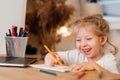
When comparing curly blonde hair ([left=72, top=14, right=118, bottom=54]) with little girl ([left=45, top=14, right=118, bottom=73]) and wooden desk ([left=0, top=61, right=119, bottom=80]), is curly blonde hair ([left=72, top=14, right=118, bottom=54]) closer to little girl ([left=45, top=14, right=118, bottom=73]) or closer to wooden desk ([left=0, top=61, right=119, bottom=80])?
little girl ([left=45, top=14, right=118, bottom=73])

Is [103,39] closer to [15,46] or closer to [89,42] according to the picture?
[89,42]

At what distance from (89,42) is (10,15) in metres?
0.45

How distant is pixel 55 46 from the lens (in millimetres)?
1366

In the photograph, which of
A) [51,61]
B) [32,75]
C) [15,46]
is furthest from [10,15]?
[32,75]

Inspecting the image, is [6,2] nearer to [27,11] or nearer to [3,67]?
[27,11]

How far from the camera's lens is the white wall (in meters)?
1.19

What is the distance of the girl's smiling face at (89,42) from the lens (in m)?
0.96

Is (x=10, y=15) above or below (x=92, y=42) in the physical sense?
above

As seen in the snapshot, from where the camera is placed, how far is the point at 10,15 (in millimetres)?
1193

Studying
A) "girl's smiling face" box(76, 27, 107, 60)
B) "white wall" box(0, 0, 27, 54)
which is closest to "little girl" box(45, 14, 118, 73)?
"girl's smiling face" box(76, 27, 107, 60)

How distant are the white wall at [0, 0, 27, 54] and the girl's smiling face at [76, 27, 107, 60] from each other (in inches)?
14.2

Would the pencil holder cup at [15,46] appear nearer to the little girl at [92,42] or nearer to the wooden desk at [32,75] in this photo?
the little girl at [92,42]

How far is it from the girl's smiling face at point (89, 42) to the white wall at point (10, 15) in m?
0.36

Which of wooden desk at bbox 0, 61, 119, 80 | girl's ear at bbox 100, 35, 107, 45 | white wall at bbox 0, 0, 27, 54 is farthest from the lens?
white wall at bbox 0, 0, 27, 54
